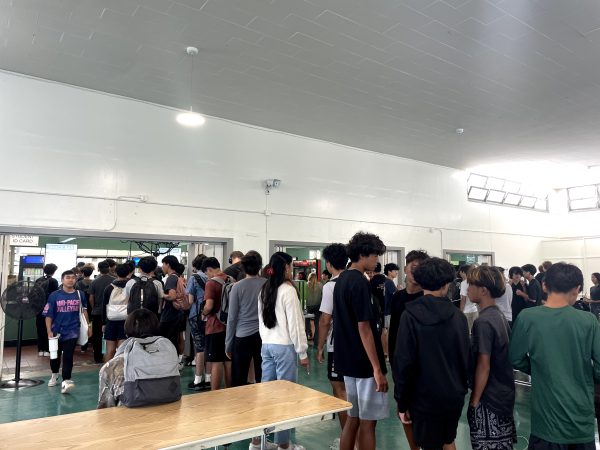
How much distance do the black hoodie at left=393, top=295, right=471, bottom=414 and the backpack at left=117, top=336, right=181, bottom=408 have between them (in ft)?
3.93

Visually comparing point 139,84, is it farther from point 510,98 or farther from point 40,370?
point 510,98

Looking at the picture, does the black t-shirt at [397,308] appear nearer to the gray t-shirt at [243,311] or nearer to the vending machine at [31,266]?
the gray t-shirt at [243,311]

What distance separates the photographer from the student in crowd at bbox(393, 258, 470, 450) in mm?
2064

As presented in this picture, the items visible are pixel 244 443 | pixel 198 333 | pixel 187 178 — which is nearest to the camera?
pixel 244 443

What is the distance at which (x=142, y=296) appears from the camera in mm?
4805

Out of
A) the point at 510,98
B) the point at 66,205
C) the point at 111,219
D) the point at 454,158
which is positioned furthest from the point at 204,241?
the point at 454,158

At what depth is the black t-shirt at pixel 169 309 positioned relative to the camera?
16.6 feet

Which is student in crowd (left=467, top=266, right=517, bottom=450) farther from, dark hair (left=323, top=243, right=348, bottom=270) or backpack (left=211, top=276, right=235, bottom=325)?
backpack (left=211, top=276, right=235, bottom=325)

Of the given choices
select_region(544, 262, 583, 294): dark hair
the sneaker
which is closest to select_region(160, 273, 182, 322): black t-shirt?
the sneaker

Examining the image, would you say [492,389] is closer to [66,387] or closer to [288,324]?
[288,324]

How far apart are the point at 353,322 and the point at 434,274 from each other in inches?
27.7

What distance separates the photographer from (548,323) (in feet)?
6.73

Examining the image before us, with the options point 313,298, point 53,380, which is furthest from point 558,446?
point 313,298

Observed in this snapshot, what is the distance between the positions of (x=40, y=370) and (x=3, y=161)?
3.11 m
